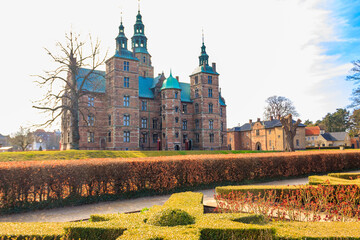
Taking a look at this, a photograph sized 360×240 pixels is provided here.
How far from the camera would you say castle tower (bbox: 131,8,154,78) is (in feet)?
180

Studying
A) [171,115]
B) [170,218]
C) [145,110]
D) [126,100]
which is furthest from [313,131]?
[170,218]

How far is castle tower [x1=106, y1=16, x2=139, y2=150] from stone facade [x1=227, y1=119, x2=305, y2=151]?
107ft

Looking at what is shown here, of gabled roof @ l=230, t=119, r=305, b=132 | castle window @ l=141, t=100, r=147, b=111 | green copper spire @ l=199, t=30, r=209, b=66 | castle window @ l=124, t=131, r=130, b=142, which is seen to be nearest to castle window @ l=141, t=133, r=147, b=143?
castle window @ l=141, t=100, r=147, b=111

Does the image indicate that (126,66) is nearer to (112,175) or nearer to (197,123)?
(197,123)

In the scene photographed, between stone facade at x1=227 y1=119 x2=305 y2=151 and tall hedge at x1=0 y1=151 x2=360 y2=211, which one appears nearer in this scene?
tall hedge at x1=0 y1=151 x2=360 y2=211

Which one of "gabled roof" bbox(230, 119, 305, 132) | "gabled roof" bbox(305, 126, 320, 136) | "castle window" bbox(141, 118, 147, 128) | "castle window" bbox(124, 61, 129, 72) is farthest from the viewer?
"gabled roof" bbox(305, 126, 320, 136)

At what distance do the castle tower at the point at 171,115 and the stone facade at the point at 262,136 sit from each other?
25061 mm

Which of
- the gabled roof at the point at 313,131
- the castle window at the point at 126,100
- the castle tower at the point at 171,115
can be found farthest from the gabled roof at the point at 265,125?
the castle window at the point at 126,100

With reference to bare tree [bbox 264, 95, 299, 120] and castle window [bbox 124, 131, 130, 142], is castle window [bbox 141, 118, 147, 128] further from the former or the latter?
bare tree [bbox 264, 95, 299, 120]

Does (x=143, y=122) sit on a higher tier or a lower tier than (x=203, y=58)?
lower

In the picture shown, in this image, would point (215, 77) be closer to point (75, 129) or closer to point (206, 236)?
point (75, 129)

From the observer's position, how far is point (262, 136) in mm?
58906

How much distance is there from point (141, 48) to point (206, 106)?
22174mm

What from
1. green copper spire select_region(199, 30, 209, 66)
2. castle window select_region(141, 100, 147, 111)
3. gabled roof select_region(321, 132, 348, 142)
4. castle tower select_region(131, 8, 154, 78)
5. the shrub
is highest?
castle tower select_region(131, 8, 154, 78)
